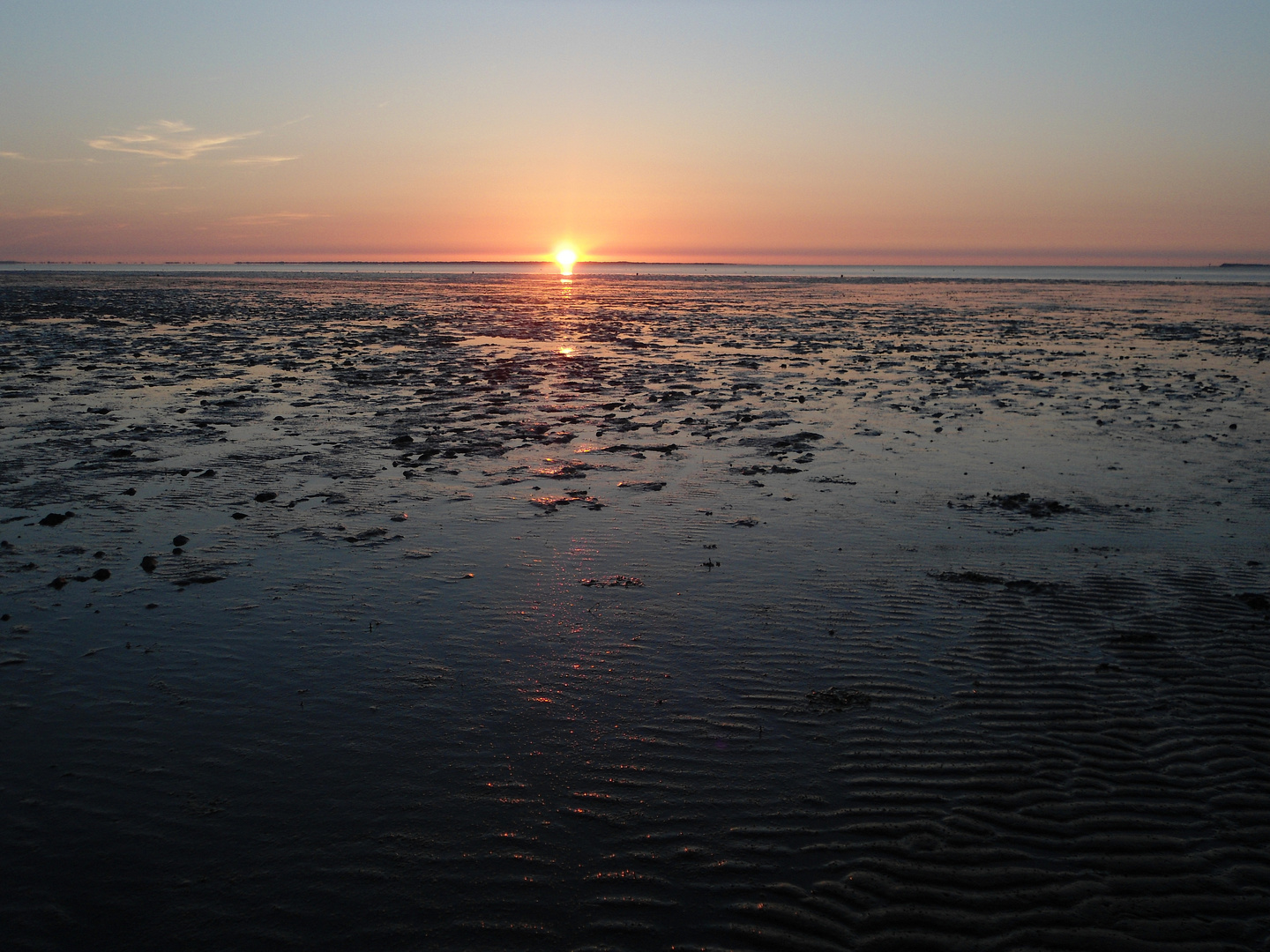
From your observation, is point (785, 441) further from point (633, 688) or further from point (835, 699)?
point (633, 688)

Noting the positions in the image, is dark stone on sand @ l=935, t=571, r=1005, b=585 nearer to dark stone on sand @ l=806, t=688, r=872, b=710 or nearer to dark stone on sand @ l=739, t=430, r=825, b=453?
dark stone on sand @ l=806, t=688, r=872, b=710

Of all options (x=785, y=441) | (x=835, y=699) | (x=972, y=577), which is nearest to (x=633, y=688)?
(x=835, y=699)

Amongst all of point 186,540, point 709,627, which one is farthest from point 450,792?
point 186,540

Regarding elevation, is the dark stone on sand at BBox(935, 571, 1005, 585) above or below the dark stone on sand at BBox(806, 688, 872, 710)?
above

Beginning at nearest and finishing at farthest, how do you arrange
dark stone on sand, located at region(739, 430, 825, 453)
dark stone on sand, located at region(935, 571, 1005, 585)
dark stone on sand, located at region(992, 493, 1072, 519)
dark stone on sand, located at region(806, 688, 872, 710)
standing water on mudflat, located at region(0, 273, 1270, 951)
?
standing water on mudflat, located at region(0, 273, 1270, 951), dark stone on sand, located at region(806, 688, 872, 710), dark stone on sand, located at region(935, 571, 1005, 585), dark stone on sand, located at region(992, 493, 1072, 519), dark stone on sand, located at region(739, 430, 825, 453)

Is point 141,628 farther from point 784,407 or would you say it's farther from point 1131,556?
point 784,407

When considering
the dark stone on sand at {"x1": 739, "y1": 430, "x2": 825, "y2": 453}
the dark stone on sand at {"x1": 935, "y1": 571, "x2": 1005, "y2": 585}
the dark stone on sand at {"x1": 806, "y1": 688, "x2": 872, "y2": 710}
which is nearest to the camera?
the dark stone on sand at {"x1": 806, "y1": 688, "x2": 872, "y2": 710}

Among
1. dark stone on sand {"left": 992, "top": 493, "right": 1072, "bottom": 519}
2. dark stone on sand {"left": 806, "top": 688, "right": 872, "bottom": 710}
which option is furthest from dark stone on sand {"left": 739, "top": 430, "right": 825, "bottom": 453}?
dark stone on sand {"left": 806, "top": 688, "right": 872, "bottom": 710}

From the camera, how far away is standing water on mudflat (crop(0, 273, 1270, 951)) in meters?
4.94

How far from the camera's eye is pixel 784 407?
22062 millimetres

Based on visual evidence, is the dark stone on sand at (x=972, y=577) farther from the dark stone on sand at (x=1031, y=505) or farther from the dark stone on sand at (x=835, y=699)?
the dark stone on sand at (x=835, y=699)

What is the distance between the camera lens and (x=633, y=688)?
24.2 ft

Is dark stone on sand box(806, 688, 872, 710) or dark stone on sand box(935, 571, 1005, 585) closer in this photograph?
dark stone on sand box(806, 688, 872, 710)

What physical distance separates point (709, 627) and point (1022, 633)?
128 inches
